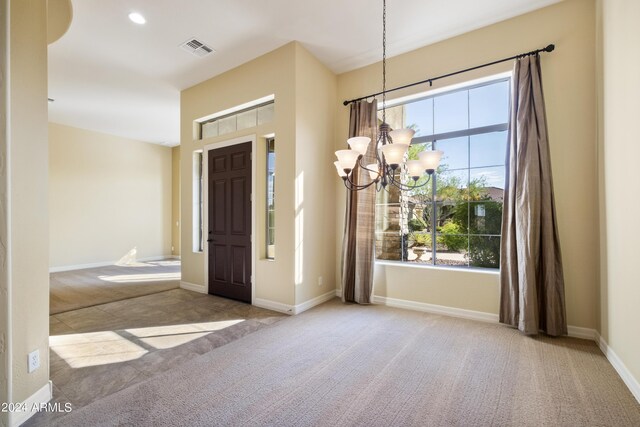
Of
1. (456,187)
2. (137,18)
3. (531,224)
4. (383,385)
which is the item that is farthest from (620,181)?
(137,18)

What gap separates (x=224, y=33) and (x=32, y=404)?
385cm

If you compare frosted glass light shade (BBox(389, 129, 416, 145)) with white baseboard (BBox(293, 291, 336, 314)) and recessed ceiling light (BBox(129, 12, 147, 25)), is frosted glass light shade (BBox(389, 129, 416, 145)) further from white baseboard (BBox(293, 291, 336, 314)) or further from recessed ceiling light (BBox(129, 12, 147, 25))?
recessed ceiling light (BBox(129, 12, 147, 25))

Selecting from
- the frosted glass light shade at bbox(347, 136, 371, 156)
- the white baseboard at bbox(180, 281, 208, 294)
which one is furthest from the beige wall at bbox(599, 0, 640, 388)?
the white baseboard at bbox(180, 281, 208, 294)

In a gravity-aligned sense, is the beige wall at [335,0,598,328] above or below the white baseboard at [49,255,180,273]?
above

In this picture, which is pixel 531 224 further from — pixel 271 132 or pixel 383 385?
pixel 271 132

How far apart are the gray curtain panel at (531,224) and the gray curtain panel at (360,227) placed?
161 cm

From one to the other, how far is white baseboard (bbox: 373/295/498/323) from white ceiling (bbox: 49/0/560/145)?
3.37m

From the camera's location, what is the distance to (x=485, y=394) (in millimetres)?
2008

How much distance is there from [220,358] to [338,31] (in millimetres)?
3781

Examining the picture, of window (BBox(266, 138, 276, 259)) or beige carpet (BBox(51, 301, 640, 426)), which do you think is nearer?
beige carpet (BBox(51, 301, 640, 426))

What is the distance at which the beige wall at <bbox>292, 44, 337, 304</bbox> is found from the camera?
12.5 feet

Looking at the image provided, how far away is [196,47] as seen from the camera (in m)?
3.80

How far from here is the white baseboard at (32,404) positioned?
5.50 ft

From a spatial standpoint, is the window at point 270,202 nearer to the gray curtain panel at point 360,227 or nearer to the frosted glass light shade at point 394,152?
the gray curtain panel at point 360,227
